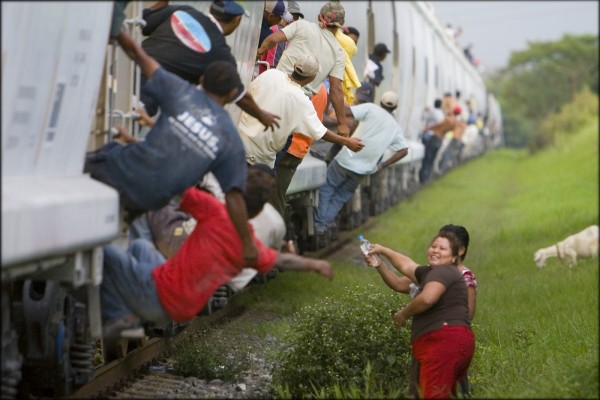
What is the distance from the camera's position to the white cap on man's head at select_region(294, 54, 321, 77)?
384 inches

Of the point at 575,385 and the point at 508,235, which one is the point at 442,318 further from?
the point at 508,235

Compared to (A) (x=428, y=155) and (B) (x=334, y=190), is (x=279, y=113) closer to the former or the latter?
(B) (x=334, y=190)

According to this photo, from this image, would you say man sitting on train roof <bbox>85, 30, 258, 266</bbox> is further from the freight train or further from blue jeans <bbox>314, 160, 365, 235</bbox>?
blue jeans <bbox>314, 160, 365, 235</bbox>

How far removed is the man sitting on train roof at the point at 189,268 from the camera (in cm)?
627

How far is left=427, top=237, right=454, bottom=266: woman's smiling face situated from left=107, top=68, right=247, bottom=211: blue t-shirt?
144 centimetres

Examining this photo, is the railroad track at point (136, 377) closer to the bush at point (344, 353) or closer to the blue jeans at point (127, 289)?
the bush at point (344, 353)

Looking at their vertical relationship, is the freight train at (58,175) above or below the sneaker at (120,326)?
above

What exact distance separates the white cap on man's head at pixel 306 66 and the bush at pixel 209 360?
7.41 ft

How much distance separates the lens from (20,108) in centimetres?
519

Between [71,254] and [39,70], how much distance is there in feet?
3.10

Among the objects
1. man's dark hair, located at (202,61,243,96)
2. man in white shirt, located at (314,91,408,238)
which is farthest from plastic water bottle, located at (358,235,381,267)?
man in white shirt, located at (314,91,408,238)

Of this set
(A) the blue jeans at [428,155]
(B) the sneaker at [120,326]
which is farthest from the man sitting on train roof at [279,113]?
(A) the blue jeans at [428,155]

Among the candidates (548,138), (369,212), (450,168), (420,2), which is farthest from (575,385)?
(548,138)

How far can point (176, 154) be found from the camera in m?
6.09
